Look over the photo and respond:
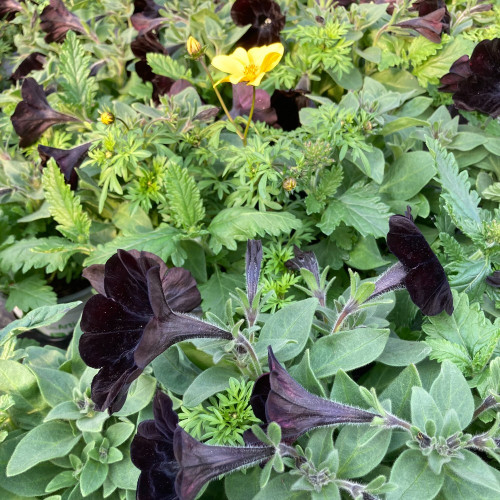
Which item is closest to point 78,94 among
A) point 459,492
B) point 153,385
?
point 153,385

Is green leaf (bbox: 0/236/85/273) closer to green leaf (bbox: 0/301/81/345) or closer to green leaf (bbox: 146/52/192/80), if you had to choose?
green leaf (bbox: 0/301/81/345)

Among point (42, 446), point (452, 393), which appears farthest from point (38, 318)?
point (452, 393)

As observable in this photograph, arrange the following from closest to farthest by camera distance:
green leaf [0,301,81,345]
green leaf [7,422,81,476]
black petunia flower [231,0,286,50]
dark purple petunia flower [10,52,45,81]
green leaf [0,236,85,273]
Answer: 1. green leaf [7,422,81,476]
2. green leaf [0,301,81,345]
3. green leaf [0,236,85,273]
4. black petunia flower [231,0,286,50]
5. dark purple petunia flower [10,52,45,81]

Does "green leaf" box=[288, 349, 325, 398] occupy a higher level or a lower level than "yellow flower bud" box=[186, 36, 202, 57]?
lower

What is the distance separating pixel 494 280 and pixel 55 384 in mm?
795

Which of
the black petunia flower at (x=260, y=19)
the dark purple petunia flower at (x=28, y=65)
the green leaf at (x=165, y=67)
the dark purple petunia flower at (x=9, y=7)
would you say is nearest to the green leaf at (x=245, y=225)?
the green leaf at (x=165, y=67)

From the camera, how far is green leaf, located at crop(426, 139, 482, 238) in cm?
91

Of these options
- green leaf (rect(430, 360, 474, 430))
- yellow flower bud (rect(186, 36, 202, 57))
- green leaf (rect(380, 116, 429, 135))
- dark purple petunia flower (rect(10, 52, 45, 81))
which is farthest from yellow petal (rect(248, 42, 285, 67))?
dark purple petunia flower (rect(10, 52, 45, 81))

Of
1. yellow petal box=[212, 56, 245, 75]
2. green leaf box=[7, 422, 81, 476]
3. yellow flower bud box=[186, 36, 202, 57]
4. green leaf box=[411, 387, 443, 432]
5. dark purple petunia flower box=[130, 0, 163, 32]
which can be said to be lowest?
green leaf box=[7, 422, 81, 476]

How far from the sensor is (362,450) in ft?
2.37

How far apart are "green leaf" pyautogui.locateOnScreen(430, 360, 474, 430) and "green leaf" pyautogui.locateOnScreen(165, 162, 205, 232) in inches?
22.0

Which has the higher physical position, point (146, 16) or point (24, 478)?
point (146, 16)

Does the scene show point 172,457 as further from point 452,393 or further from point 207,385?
point 452,393

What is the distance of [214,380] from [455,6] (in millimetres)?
1333
